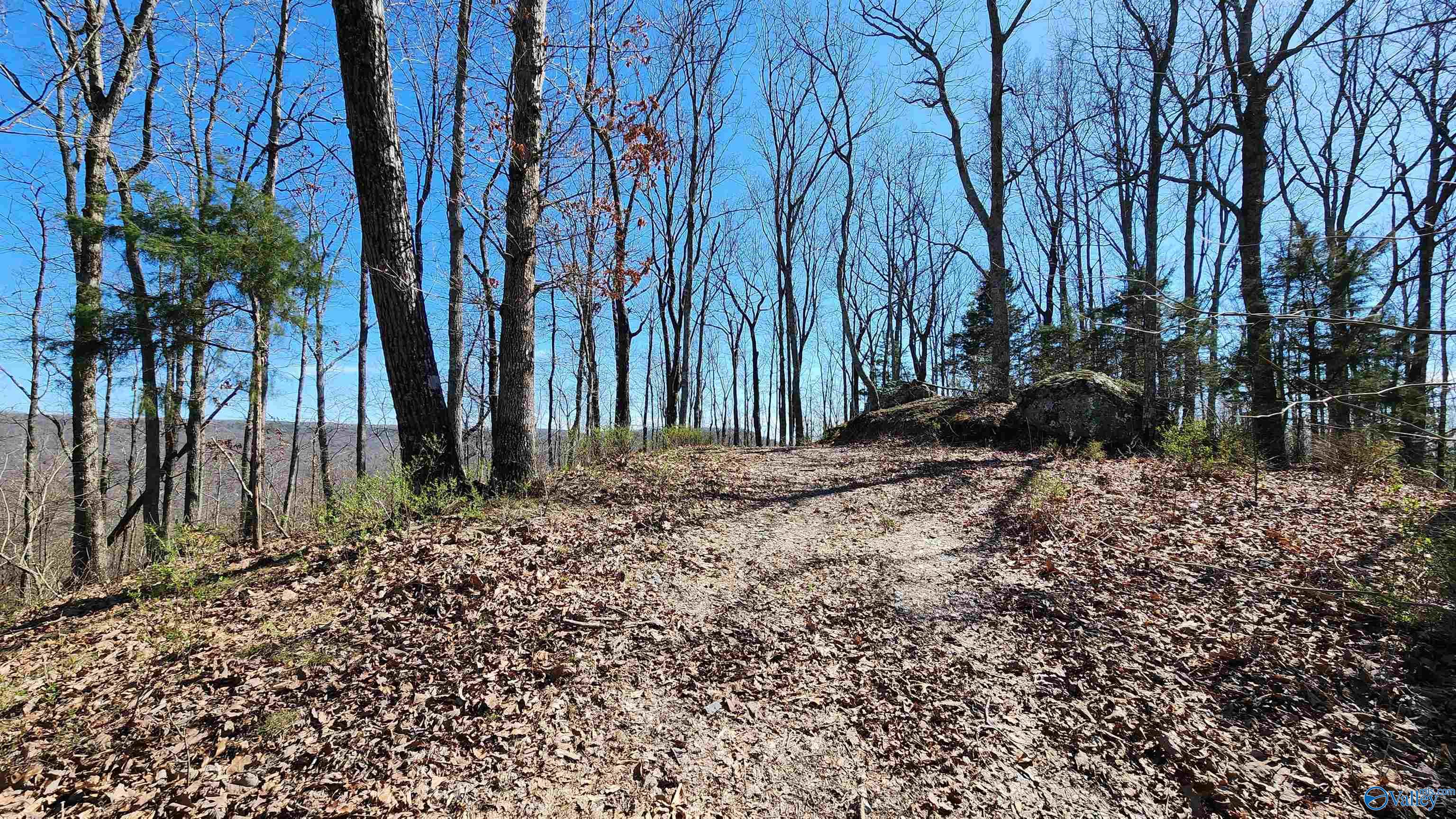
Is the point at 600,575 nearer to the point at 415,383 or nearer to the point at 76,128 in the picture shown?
the point at 415,383

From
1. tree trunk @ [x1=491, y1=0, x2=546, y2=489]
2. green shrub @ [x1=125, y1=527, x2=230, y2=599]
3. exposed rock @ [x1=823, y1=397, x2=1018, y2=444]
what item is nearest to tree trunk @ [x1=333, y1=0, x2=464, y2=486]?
tree trunk @ [x1=491, y1=0, x2=546, y2=489]

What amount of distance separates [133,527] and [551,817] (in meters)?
18.6

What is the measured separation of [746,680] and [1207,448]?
23.2ft

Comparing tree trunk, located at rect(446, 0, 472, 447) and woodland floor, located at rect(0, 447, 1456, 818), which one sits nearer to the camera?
woodland floor, located at rect(0, 447, 1456, 818)

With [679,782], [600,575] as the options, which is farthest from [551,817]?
[600,575]

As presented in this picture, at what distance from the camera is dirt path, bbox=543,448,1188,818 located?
2.33 meters

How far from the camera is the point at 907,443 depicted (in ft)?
34.0

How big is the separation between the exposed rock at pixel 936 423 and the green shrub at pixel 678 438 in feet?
11.8

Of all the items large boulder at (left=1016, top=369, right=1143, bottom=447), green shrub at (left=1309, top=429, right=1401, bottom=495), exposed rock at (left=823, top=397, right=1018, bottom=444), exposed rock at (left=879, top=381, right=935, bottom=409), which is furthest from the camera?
exposed rock at (left=879, top=381, right=935, bottom=409)

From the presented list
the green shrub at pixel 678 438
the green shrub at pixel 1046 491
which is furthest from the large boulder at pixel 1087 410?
the green shrub at pixel 678 438

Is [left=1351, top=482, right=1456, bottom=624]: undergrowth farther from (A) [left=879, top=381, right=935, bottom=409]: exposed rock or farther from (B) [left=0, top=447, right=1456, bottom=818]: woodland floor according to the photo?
(A) [left=879, top=381, right=935, bottom=409]: exposed rock

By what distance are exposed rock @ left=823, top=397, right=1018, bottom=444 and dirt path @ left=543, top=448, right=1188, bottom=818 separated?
5443 millimetres

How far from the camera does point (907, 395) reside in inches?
538

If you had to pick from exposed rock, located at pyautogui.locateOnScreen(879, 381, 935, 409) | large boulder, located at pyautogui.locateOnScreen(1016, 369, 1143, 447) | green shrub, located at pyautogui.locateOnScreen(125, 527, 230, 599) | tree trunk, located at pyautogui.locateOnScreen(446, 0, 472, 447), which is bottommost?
green shrub, located at pyautogui.locateOnScreen(125, 527, 230, 599)
